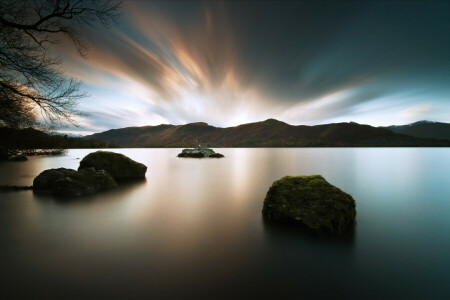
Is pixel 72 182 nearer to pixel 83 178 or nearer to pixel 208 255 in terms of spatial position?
pixel 83 178

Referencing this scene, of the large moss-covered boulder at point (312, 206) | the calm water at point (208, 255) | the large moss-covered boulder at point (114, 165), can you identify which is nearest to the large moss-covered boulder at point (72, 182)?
the calm water at point (208, 255)

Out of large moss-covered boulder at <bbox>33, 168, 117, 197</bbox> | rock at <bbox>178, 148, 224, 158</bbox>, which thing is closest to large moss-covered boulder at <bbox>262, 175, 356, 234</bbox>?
large moss-covered boulder at <bbox>33, 168, 117, 197</bbox>

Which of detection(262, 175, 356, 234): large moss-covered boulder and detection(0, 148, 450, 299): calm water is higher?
detection(262, 175, 356, 234): large moss-covered boulder

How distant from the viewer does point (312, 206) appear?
565 cm

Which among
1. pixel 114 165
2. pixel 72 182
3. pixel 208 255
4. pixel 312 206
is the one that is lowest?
pixel 208 255

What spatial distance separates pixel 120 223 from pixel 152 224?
3.73 ft

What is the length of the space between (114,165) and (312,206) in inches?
582

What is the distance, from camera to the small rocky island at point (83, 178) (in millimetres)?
9859

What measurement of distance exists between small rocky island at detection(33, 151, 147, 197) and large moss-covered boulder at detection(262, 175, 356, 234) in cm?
A: 978

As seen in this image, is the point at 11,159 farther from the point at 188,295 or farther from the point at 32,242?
the point at 188,295

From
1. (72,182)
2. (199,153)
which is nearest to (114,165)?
(72,182)

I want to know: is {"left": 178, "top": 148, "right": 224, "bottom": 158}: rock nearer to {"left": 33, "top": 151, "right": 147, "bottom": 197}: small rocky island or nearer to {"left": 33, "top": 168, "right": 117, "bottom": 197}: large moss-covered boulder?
{"left": 33, "top": 151, "right": 147, "bottom": 197}: small rocky island

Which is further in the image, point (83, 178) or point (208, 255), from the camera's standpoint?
point (83, 178)

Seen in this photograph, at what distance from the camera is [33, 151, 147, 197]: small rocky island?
32.3 ft
